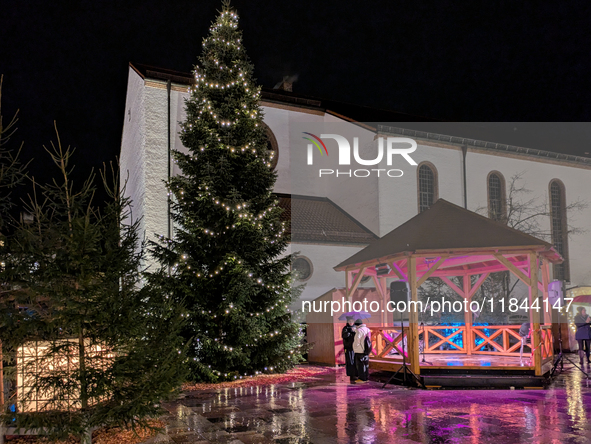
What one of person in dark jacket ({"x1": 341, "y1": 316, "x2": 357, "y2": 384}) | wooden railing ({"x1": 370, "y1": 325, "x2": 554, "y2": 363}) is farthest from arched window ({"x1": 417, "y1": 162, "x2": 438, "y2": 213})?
person in dark jacket ({"x1": 341, "y1": 316, "x2": 357, "y2": 384})

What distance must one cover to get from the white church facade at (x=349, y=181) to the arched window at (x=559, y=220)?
0.06m

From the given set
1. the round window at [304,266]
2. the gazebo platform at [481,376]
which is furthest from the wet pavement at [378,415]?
the round window at [304,266]

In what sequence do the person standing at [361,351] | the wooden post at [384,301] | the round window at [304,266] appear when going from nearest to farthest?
1. the person standing at [361,351]
2. the wooden post at [384,301]
3. the round window at [304,266]

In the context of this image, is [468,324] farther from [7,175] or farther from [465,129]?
[465,129]

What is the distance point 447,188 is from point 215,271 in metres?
17.8

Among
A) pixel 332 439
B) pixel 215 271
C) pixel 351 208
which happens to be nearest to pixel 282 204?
pixel 351 208

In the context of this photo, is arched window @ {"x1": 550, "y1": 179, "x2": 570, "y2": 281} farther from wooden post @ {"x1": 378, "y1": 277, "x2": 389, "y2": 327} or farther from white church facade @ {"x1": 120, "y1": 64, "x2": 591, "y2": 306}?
wooden post @ {"x1": 378, "y1": 277, "x2": 389, "y2": 327}

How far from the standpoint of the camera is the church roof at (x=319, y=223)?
78.9 ft

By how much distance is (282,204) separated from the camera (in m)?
25.3

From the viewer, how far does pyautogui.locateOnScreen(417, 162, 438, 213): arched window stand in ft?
92.4

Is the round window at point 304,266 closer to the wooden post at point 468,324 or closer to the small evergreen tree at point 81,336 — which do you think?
the wooden post at point 468,324

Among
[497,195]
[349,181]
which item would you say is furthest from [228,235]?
[497,195]

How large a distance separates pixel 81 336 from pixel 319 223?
18934mm

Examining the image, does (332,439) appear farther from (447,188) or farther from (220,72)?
(447,188)
